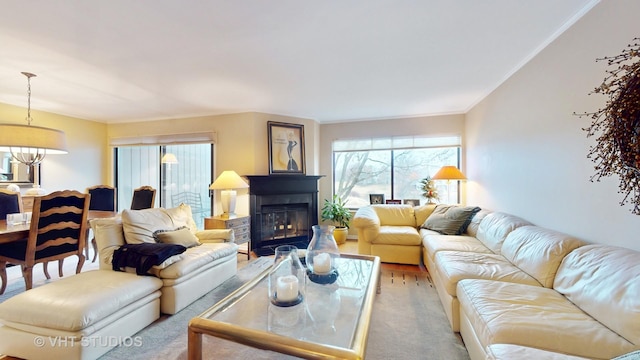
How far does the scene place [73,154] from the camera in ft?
14.8

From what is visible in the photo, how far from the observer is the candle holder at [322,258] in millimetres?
1878

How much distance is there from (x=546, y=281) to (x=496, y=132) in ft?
6.87

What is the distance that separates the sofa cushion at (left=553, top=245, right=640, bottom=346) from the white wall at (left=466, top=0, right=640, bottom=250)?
0.68 feet

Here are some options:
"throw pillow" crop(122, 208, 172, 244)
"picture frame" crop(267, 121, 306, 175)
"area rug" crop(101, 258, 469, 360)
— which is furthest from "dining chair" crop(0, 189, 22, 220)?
"picture frame" crop(267, 121, 306, 175)

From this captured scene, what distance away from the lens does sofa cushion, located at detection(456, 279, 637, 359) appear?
1162 mm

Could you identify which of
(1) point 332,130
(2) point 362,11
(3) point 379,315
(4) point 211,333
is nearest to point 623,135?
(2) point 362,11

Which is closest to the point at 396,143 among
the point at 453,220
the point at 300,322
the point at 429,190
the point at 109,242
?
the point at 429,190

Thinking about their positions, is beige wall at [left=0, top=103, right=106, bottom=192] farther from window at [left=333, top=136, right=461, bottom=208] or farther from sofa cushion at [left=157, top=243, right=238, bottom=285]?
window at [left=333, top=136, right=461, bottom=208]

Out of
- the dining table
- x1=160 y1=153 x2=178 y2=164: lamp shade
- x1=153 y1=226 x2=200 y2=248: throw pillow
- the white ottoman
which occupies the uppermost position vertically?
x1=160 y1=153 x2=178 y2=164: lamp shade

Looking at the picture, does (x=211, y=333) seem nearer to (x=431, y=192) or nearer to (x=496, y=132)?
(x=496, y=132)

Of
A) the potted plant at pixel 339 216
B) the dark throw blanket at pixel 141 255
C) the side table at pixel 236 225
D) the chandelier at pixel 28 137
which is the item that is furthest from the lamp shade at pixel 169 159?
the potted plant at pixel 339 216

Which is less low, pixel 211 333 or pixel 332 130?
pixel 332 130

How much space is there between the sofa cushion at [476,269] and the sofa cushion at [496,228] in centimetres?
17

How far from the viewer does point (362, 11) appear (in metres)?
1.77
